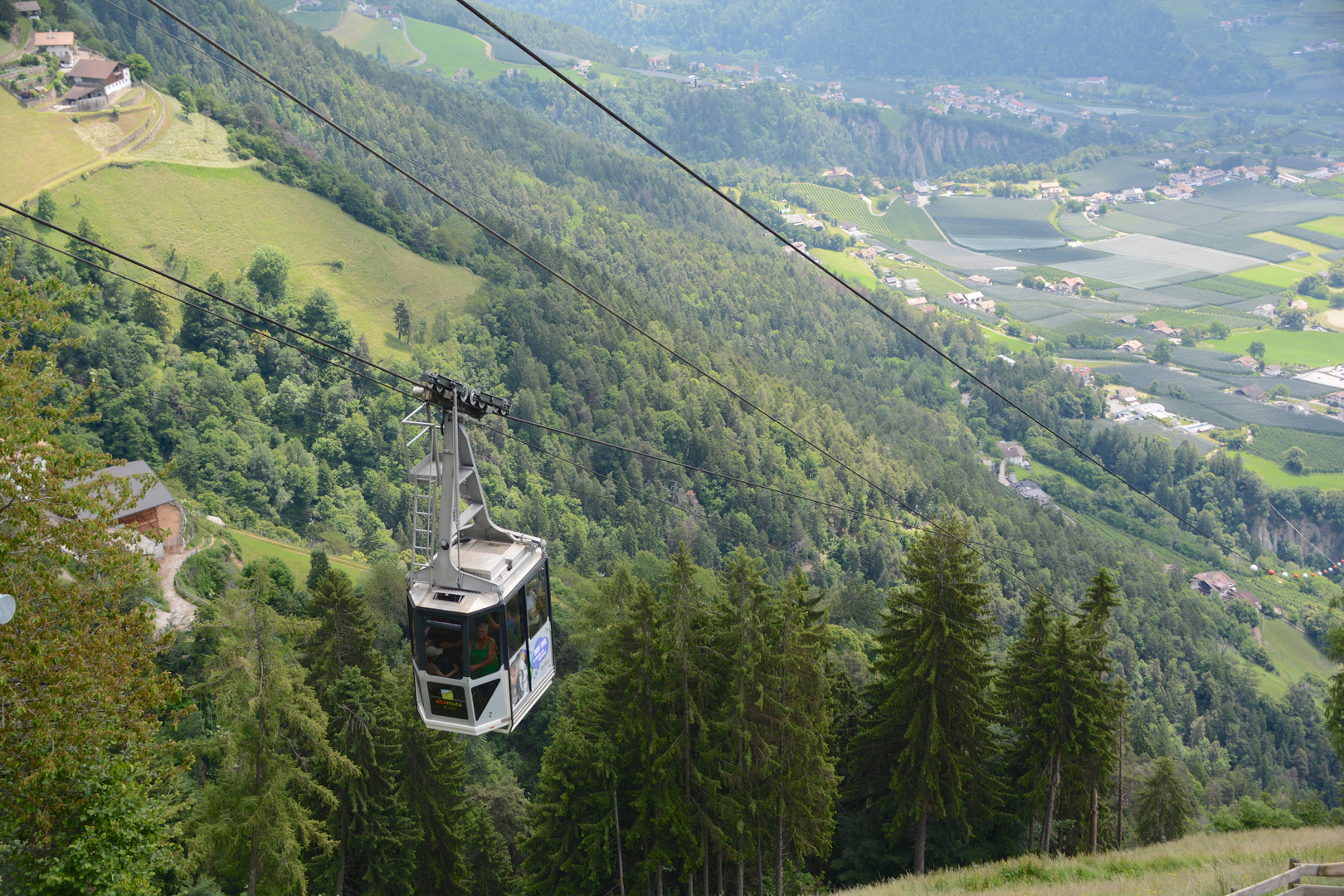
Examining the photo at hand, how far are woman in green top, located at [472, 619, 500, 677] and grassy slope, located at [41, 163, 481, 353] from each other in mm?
88289

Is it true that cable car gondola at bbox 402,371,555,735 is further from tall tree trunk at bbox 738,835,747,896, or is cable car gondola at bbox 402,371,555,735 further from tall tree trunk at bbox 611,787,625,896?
tall tree trunk at bbox 738,835,747,896

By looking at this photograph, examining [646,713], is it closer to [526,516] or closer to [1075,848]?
[1075,848]

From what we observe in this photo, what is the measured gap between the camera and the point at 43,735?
15.2 metres


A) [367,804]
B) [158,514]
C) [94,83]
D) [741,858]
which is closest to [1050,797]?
[741,858]

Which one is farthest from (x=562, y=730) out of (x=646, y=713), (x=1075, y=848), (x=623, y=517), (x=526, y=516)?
(x=623, y=517)

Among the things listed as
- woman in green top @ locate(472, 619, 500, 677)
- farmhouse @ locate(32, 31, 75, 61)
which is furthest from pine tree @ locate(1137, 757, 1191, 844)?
farmhouse @ locate(32, 31, 75, 61)

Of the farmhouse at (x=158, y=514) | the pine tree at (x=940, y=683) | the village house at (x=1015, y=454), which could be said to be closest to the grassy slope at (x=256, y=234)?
the farmhouse at (x=158, y=514)

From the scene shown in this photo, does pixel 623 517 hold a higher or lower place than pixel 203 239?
lower

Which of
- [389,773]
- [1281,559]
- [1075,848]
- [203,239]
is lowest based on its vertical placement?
[1281,559]

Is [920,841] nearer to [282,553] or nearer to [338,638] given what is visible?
[338,638]

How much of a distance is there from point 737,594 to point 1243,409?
672ft

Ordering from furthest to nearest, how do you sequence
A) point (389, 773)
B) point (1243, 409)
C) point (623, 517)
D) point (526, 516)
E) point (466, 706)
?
point (1243, 409)
point (623, 517)
point (526, 516)
point (389, 773)
point (466, 706)

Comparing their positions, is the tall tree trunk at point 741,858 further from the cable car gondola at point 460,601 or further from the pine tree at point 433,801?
the cable car gondola at point 460,601

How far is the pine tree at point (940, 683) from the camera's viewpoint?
26.9 meters
